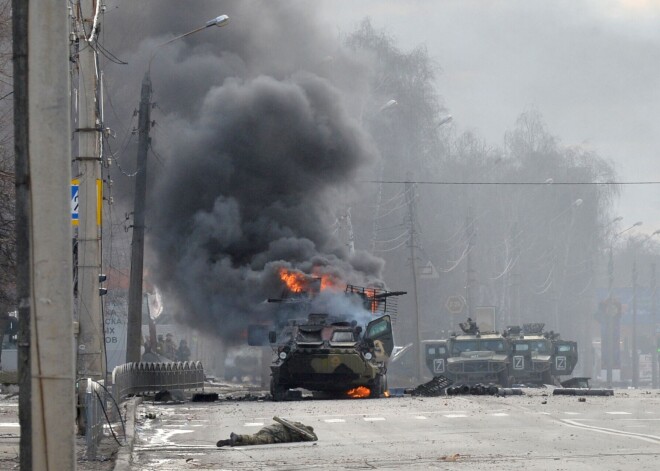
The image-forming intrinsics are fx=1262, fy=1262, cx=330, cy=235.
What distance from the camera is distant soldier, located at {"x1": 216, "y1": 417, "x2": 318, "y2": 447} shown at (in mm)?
15188

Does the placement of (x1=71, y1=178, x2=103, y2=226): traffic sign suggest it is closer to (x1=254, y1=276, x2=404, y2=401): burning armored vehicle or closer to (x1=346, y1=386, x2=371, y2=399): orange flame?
(x1=254, y1=276, x2=404, y2=401): burning armored vehicle

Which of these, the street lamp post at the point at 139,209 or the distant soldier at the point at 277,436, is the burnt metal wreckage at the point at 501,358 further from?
the distant soldier at the point at 277,436

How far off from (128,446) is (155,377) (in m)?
16.0

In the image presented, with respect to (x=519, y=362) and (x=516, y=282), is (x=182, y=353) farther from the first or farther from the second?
(x=516, y=282)

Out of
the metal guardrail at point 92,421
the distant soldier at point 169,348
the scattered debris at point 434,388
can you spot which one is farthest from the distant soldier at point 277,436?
the distant soldier at point 169,348

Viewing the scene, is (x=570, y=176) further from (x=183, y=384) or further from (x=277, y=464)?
(x=277, y=464)

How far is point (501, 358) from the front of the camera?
38.5 m

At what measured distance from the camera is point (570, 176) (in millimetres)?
86375

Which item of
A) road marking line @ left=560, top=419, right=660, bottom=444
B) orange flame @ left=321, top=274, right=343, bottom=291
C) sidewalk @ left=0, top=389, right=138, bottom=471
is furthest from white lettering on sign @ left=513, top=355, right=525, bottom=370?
road marking line @ left=560, top=419, right=660, bottom=444

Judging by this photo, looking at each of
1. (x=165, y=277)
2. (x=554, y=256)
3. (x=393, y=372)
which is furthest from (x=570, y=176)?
(x=165, y=277)

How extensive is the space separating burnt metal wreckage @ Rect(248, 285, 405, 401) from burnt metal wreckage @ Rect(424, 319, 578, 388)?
11.9m

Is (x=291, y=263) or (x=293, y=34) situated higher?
(x=293, y=34)

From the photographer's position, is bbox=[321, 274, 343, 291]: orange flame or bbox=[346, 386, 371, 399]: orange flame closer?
bbox=[346, 386, 371, 399]: orange flame

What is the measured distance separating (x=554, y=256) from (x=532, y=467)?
76.9m
